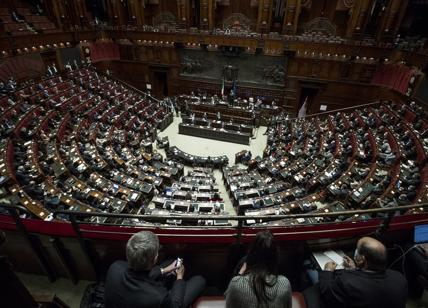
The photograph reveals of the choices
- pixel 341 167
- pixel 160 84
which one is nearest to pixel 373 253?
pixel 341 167

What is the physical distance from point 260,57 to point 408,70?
8.34 meters

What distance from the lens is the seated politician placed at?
1979 millimetres

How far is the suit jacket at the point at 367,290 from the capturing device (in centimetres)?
197

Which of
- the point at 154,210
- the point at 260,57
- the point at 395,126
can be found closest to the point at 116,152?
the point at 154,210

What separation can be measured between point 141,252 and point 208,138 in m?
12.6

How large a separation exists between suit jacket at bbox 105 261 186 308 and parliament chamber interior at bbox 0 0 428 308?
0.17 metres

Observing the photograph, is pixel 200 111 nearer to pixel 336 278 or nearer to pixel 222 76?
pixel 222 76

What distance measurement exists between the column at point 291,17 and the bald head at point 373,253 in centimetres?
1612

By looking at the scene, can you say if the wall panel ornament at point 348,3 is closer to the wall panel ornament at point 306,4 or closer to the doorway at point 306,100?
the wall panel ornament at point 306,4

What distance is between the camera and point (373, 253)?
6.81 feet

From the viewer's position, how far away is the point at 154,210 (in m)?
7.39

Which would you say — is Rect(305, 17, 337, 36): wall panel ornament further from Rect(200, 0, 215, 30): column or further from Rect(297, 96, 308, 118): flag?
Rect(200, 0, 215, 30): column

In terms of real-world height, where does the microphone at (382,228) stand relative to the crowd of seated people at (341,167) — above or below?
above

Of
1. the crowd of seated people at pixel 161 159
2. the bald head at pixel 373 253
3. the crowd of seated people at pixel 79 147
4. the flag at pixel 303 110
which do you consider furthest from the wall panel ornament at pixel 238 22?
the bald head at pixel 373 253
